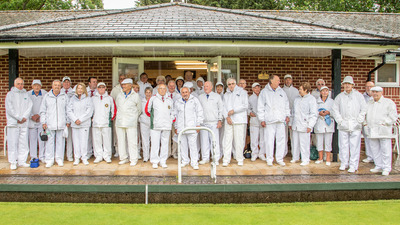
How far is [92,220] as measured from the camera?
191 inches

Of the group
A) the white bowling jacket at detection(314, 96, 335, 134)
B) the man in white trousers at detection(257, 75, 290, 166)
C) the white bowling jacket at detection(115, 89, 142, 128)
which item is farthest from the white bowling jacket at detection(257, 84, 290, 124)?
the white bowling jacket at detection(115, 89, 142, 128)

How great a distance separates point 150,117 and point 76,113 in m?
1.64

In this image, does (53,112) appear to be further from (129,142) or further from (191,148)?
(191,148)

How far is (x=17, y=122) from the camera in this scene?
721cm

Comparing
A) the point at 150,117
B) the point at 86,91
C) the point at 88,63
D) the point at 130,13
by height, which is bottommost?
the point at 150,117

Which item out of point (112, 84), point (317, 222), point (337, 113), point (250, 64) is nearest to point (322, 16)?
point (250, 64)

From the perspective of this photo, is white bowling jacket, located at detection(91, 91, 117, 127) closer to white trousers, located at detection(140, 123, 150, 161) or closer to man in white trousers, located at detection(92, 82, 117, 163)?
man in white trousers, located at detection(92, 82, 117, 163)

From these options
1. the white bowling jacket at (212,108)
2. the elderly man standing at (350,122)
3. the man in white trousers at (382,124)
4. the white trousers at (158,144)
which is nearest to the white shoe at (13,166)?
the white trousers at (158,144)

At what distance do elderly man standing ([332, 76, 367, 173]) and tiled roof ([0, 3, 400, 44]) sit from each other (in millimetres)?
1185

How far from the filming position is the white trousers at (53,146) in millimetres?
7336

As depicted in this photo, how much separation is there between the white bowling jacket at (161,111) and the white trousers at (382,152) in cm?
424

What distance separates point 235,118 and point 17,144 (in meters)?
4.62

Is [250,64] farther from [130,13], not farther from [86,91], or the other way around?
[86,91]

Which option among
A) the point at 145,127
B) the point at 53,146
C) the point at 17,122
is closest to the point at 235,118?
the point at 145,127
